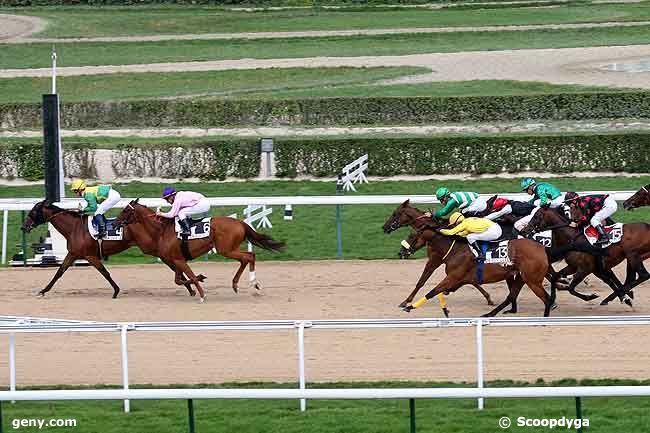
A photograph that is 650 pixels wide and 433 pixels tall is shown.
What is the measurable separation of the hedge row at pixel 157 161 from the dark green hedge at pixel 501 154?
31.4 inches

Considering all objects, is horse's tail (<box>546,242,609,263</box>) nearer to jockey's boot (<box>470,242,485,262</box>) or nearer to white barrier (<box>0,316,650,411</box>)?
jockey's boot (<box>470,242,485,262</box>)

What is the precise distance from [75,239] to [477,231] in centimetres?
365

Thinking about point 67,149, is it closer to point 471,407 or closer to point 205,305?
point 205,305

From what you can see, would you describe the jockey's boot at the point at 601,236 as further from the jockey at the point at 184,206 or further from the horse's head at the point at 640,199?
the jockey at the point at 184,206

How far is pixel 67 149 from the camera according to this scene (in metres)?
19.3

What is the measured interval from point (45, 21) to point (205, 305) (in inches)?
940

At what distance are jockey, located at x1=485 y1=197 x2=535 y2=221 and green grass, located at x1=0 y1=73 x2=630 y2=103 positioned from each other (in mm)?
11258

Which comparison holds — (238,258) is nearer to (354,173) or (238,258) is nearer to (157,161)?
(354,173)

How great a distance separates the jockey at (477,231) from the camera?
11.6 metres

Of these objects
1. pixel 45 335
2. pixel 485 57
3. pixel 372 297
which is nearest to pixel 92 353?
pixel 45 335

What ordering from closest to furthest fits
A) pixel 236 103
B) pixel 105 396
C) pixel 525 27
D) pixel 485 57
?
pixel 105 396
pixel 236 103
pixel 485 57
pixel 525 27

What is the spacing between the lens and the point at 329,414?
28.8ft

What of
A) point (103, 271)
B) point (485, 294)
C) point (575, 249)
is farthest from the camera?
point (103, 271)
